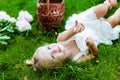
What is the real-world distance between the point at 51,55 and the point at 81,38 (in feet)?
1.61

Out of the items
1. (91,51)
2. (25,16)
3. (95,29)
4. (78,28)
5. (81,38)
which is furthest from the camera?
(25,16)

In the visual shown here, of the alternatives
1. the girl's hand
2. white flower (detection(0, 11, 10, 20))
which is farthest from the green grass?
the girl's hand

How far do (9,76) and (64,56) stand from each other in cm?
54

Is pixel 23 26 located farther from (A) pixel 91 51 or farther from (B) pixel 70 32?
(A) pixel 91 51

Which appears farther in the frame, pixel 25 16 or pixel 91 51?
pixel 25 16

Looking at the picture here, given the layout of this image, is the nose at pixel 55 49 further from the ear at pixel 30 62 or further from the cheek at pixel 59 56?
the ear at pixel 30 62

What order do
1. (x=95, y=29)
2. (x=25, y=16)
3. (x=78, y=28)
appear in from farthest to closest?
1. (x=25, y=16)
2. (x=95, y=29)
3. (x=78, y=28)

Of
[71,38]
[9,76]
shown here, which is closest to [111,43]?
[71,38]

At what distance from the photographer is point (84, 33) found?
3.98 meters

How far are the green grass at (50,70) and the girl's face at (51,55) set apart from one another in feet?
0.25

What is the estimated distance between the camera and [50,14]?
4113 millimetres

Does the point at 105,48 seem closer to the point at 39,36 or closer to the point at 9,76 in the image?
the point at 39,36

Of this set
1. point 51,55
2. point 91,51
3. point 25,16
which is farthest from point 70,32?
point 25,16

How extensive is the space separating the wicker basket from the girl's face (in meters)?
0.59
